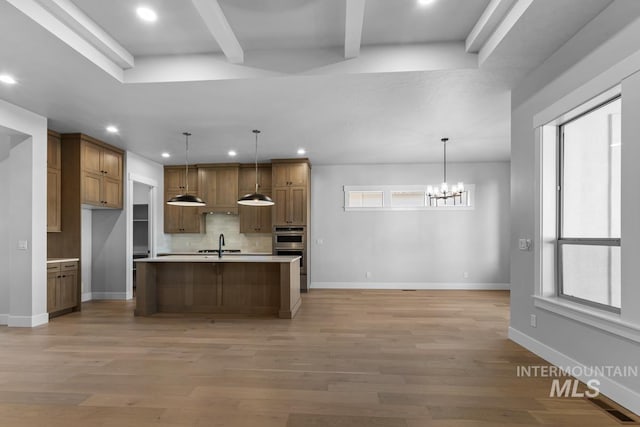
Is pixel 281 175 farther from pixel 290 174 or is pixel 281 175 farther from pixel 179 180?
pixel 179 180

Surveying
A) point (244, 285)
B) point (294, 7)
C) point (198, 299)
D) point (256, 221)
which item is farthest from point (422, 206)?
point (294, 7)

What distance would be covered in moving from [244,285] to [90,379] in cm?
252

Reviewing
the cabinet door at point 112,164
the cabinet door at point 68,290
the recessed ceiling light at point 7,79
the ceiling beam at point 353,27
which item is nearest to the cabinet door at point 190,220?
the cabinet door at point 112,164

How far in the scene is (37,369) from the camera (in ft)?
10.3

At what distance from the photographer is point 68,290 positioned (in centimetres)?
538

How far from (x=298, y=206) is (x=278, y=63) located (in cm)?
404

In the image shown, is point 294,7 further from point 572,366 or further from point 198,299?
point 198,299

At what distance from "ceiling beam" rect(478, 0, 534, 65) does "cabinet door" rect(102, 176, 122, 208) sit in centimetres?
595

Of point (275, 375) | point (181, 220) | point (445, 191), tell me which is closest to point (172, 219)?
point (181, 220)

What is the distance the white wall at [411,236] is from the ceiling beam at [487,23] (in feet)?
15.5

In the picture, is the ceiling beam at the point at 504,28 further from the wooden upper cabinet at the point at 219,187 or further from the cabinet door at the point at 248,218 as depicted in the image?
the wooden upper cabinet at the point at 219,187

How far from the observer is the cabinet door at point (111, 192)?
19.9 feet

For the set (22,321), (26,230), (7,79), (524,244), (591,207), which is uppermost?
(7,79)

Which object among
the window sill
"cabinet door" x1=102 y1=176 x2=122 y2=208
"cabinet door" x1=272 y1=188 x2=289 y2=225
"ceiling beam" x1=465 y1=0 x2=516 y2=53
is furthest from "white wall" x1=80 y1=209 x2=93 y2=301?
the window sill
